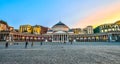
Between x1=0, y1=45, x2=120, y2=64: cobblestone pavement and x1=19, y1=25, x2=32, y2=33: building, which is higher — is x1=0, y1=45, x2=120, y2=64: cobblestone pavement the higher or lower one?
the lower one

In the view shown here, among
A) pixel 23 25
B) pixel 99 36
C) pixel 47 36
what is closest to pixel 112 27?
pixel 99 36

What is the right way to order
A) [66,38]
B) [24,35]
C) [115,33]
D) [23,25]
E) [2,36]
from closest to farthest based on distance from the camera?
[2,36] → [115,33] → [24,35] → [66,38] → [23,25]

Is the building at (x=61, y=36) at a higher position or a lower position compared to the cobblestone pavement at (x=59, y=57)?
higher

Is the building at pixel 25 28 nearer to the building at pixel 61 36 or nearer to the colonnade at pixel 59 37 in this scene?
the building at pixel 61 36

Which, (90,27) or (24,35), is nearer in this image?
(24,35)

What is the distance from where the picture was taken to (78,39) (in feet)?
486

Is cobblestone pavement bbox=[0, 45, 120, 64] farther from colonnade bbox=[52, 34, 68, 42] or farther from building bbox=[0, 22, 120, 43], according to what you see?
colonnade bbox=[52, 34, 68, 42]

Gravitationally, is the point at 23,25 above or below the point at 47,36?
above

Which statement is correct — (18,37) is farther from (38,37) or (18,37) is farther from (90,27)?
(90,27)

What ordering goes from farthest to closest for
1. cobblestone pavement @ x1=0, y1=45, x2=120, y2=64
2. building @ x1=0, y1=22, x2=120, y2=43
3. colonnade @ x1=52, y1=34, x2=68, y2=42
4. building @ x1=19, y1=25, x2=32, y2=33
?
building @ x1=19, y1=25, x2=32, y2=33 → colonnade @ x1=52, y1=34, x2=68, y2=42 → building @ x1=0, y1=22, x2=120, y2=43 → cobblestone pavement @ x1=0, y1=45, x2=120, y2=64

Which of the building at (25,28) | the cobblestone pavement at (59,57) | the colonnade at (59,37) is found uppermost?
the building at (25,28)

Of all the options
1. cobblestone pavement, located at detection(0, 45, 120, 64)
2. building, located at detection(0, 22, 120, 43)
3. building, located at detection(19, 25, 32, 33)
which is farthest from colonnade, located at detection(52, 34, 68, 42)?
cobblestone pavement, located at detection(0, 45, 120, 64)

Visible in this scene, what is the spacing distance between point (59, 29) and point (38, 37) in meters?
21.8

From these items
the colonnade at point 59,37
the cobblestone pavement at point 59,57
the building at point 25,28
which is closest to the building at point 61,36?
the colonnade at point 59,37
